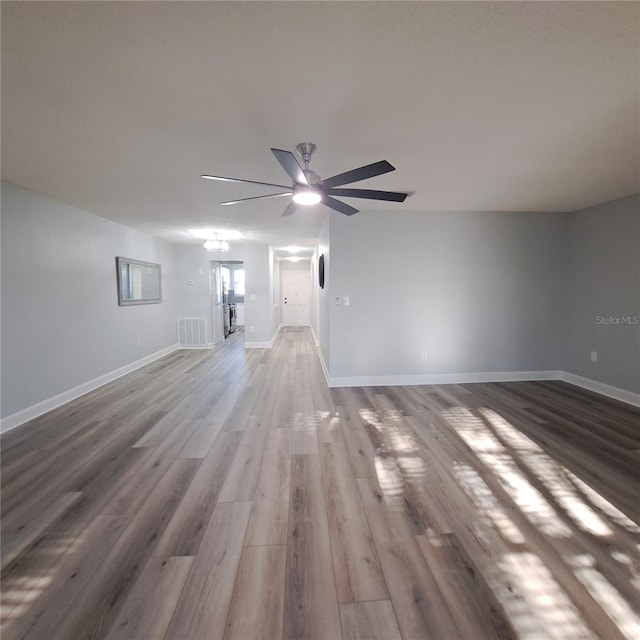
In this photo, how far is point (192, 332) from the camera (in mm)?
6711

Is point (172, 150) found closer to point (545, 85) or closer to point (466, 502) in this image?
point (545, 85)

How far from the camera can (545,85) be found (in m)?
1.56

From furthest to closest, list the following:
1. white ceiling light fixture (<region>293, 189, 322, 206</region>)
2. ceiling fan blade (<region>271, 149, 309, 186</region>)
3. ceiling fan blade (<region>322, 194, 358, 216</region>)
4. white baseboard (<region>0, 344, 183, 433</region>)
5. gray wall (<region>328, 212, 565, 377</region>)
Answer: gray wall (<region>328, 212, 565, 377</region>), white baseboard (<region>0, 344, 183, 433</region>), ceiling fan blade (<region>322, 194, 358, 216</region>), white ceiling light fixture (<region>293, 189, 322, 206</region>), ceiling fan blade (<region>271, 149, 309, 186</region>)

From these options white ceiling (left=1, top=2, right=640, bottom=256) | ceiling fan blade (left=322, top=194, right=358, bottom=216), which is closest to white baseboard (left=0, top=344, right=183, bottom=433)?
white ceiling (left=1, top=2, right=640, bottom=256)

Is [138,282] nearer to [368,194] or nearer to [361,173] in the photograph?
[368,194]

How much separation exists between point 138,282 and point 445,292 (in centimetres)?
504

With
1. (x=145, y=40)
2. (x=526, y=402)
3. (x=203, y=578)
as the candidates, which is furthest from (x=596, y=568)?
(x=145, y=40)

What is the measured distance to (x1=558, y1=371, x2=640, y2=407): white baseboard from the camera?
11.1 ft

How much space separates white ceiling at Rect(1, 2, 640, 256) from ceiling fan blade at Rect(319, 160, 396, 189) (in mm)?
307

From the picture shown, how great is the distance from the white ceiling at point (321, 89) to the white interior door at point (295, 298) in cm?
729

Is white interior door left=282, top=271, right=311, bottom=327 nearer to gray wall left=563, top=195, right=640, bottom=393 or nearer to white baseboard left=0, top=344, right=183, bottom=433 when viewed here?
white baseboard left=0, top=344, right=183, bottom=433

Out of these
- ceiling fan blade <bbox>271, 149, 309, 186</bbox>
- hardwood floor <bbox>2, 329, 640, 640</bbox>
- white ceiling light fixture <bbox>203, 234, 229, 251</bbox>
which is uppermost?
white ceiling light fixture <bbox>203, 234, 229, 251</bbox>

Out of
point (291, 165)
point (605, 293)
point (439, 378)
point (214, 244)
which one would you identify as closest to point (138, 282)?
point (214, 244)

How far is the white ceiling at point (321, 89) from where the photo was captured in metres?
1.19
